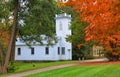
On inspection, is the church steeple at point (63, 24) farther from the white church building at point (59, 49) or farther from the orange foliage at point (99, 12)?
the orange foliage at point (99, 12)

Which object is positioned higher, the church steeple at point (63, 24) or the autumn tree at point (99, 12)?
the church steeple at point (63, 24)

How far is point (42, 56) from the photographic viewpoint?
6212 centimetres

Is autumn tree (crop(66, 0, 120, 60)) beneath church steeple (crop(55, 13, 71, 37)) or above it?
beneath

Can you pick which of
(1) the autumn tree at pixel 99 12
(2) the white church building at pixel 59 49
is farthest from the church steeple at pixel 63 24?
(1) the autumn tree at pixel 99 12

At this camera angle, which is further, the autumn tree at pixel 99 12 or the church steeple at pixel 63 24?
the church steeple at pixel 63 24

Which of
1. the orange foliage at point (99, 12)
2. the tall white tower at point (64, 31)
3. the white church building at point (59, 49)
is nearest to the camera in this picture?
the orange foliage at point (99, 12)

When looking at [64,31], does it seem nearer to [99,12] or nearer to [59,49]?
[59,49]

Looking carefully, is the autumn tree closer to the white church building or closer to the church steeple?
the white church building

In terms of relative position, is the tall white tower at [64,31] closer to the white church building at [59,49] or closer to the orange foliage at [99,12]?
the white church building at [59,49]

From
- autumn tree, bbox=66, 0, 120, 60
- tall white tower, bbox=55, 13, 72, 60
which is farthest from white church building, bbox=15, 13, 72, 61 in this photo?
autumn tree, bbox=66, 0, 120, 60

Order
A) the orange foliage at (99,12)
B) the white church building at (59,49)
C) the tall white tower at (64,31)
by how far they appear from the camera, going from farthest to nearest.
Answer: the tall white tower at (64,31) < the white church building at (59,49) < the orange foliage at (99,12)

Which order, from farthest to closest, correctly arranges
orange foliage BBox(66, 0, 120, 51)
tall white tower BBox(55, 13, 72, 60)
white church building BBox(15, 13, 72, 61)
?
tall white tower BBox(55, 13, 72, 60)
white church building BBox(15, 13, 72, 61)
orange foliage BBox(66, 0, 120, 51)

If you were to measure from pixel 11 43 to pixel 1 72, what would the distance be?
3019mm

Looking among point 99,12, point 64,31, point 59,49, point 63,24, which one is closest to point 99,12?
point 99,12
